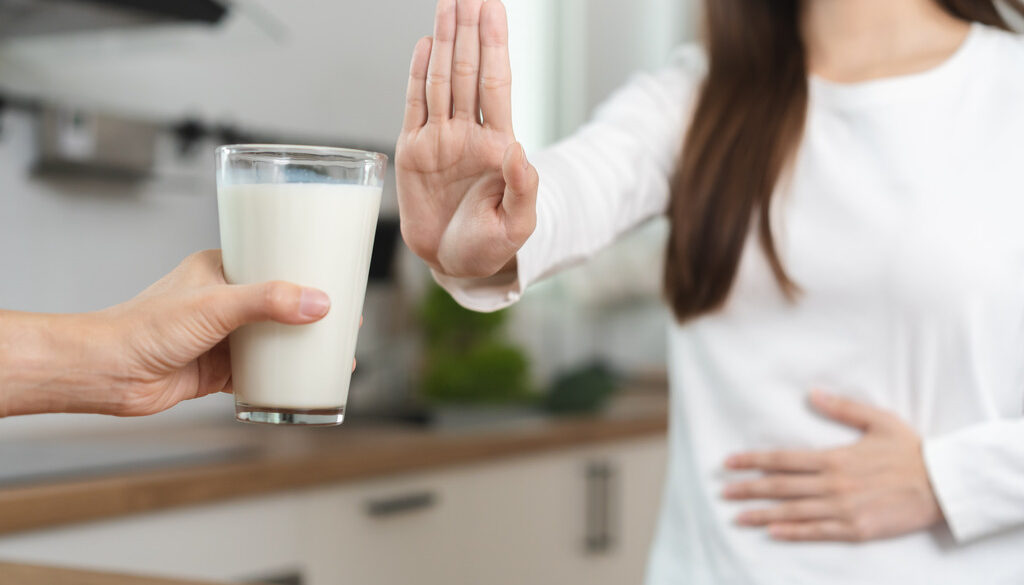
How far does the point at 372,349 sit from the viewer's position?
2285 millimetres

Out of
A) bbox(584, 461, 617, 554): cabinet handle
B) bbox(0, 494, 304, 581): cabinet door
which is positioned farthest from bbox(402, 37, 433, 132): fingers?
bbox(584, 461, 617, 554): cabinet handle

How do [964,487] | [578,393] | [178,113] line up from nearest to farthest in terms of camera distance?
[964,487]
[178,113]
[578,393]

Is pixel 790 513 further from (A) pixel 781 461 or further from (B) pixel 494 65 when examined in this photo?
(B) pixel 494 65

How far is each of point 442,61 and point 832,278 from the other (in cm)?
56

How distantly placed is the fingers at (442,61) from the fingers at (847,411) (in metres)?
0.58

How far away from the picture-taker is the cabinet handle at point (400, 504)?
5.46ft

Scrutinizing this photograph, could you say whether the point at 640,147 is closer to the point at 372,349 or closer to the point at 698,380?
the point at 698,380

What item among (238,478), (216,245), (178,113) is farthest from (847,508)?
(178,113)

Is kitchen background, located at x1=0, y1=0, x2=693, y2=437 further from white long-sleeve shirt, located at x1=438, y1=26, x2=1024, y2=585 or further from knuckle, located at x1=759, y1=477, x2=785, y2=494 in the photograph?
knuckle, located at x1=759, y1=477, x2=785, y2=494

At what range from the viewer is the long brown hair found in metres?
1.08

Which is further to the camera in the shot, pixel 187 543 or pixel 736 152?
pixel 187 543

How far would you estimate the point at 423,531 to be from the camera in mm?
1762

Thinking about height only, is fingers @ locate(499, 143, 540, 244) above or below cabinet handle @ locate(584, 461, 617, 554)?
above

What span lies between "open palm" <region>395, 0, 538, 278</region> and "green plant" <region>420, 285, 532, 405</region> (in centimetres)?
153
